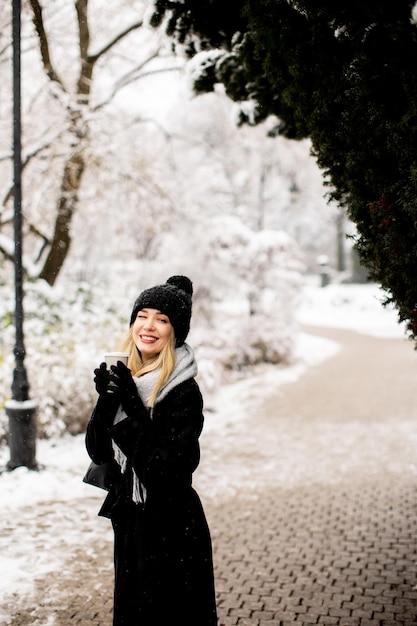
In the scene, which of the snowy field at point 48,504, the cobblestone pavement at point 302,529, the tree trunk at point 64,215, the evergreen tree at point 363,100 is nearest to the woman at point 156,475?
the evergreen tree at point 363,100

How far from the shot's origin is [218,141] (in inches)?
950

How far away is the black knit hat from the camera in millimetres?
2930

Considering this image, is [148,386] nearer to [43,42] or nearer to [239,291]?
[43,42]

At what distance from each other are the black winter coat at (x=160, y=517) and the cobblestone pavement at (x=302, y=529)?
1.28 meters

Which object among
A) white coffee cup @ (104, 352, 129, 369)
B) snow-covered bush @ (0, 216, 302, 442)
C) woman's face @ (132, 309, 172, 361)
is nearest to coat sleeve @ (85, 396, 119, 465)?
white coffee cup @ (104, 352, 129, 369)

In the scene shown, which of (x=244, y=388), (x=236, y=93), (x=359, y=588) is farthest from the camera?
(x=244, y=388)

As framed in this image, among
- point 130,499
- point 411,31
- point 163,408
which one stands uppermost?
point 411,31

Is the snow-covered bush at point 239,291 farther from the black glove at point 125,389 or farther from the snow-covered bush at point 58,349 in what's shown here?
the black glove at point 125,389

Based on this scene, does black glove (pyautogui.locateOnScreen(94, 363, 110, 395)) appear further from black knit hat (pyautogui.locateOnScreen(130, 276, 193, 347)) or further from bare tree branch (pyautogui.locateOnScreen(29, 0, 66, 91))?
bare tree branch (pyautogui.locateOnScreen(29, 0, 66, 91))

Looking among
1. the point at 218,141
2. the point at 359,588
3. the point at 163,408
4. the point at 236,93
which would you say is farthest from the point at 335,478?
the point at 218,141

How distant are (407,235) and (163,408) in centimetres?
144

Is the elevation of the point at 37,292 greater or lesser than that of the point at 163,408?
greater

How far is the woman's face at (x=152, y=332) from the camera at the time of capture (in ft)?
9.50

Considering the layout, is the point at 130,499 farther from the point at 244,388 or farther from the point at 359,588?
the point at 244,388
